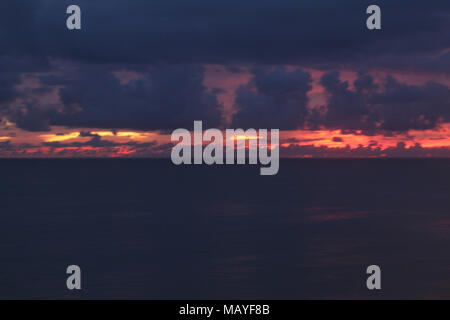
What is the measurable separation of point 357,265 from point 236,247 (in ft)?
36.6

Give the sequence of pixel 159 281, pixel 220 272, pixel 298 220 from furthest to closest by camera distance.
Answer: pixel 298 220 < pixel 220 272 < pixel 159 281

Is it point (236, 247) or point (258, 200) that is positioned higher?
point (258, 200)

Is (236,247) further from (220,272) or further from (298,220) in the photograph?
(298,220)

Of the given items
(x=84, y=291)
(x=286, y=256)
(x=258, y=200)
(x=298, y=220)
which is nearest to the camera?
(x=84, y=291)

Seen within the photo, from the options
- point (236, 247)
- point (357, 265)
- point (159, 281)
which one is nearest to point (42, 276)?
point (159, 281)

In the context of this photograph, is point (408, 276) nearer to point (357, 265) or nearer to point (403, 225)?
point (357, 265)

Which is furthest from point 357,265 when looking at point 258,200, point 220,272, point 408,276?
point 258,200

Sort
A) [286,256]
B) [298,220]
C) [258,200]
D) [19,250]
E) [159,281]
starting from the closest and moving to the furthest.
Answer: [159,281], [286,256], [19,250], [298,220], [258,200]

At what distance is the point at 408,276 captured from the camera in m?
35.4

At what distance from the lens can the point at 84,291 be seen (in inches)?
1243

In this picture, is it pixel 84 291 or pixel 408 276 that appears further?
pixel 408 276

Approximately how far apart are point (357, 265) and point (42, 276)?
21.6 m

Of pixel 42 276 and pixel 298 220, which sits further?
pixel 298 220

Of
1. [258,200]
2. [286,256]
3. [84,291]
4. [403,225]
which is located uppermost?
[258,200]
